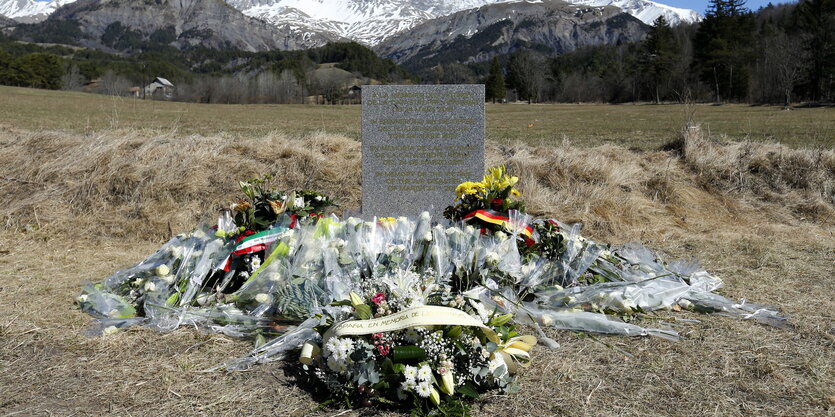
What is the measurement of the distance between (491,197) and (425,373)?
246 centimetres

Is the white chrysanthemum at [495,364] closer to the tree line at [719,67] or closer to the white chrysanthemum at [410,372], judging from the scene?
the white chrysanthemum at [410,372]

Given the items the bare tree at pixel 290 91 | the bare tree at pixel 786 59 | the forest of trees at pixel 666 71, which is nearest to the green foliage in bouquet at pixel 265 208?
the forest of trees at pixel 666 71

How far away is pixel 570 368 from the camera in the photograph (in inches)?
127

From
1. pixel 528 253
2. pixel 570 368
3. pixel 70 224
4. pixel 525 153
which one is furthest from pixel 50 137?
pixel 570 368

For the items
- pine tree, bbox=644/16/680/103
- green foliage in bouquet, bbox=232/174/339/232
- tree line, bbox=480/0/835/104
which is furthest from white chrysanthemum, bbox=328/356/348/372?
pine tree, bbox=644/16/680/103

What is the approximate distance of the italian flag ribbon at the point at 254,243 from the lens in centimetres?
444

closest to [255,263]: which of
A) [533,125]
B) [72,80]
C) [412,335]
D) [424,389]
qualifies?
[412,335]

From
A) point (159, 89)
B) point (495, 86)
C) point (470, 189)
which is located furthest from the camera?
point (159, 89)

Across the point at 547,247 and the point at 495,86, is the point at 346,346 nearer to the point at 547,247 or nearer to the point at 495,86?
the point at 547,247

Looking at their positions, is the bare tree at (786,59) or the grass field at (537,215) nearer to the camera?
the grass field at (537,215)

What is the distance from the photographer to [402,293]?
3.22 metres

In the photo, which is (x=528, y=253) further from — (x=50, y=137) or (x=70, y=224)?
(x=50, y=137)

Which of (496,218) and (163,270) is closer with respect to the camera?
(163,270)

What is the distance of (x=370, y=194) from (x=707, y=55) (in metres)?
79.4
